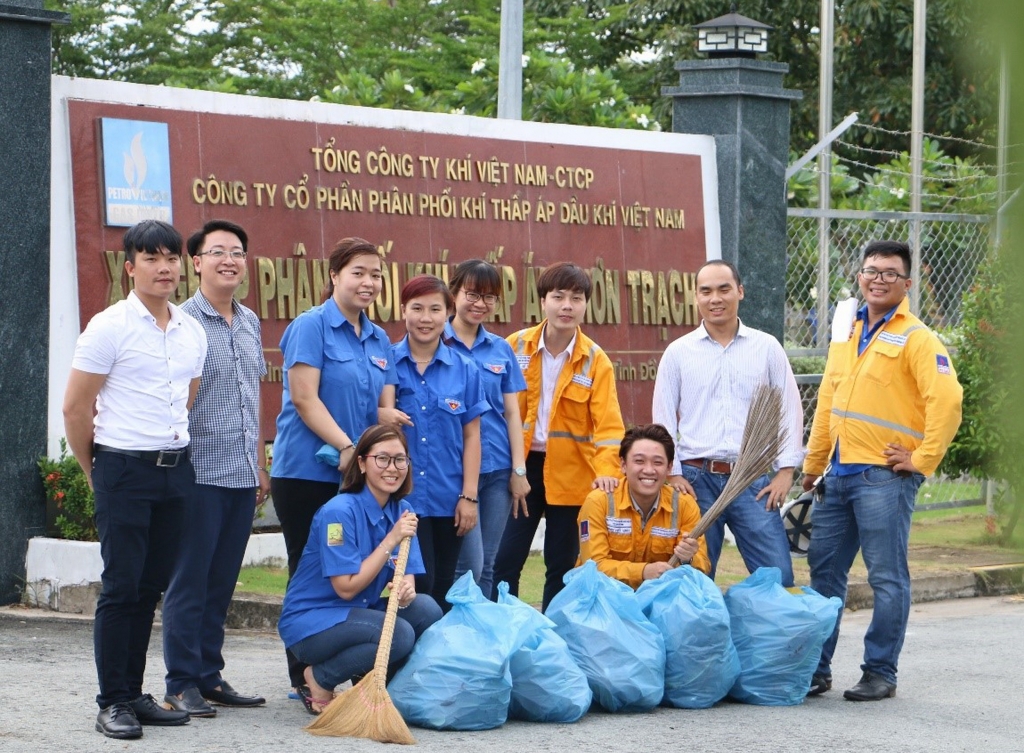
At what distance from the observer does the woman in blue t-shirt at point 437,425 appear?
5.07m

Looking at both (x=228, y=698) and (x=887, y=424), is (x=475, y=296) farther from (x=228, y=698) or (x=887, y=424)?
(x=228, y=698)

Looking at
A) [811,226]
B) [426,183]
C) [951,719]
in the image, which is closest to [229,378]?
[951,719]

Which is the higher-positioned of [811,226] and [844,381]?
[811,226]

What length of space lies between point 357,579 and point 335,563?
0.29 ft

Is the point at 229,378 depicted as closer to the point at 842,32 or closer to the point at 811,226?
the point at 842,32

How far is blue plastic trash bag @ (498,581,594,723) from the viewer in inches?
184

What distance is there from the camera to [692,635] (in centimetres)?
496

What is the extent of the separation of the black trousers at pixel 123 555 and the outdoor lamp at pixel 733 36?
18.7ft

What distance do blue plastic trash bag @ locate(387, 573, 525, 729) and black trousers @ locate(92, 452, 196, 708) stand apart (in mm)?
849

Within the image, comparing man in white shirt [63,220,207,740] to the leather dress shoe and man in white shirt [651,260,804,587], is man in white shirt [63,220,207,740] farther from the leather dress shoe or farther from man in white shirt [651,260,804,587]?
man in white shirt [651,260,804,587]

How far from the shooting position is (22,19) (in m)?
6.28

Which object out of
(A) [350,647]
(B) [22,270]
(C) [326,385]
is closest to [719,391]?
(C) [326,385]

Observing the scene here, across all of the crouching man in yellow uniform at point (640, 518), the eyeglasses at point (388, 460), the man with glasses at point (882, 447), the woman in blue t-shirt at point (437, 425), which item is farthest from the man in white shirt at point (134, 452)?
the man with glasses at point (882, 447)

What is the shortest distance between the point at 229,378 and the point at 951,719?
277cm
